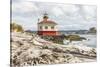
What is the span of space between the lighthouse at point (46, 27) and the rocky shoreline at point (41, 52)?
0.09 meters

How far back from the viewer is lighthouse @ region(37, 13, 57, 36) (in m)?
2.35

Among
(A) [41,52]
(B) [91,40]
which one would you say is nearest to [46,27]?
(A) [41,52]

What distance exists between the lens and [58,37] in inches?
95.4

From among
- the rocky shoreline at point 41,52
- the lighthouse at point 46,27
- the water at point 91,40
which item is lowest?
the rocky shoreline at point 41,52

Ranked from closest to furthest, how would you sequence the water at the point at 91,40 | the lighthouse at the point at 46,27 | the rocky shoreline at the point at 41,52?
the rocky shoreline at the point at 41,52 < the lighthouse at the point at 46,27 < the water at the point at 91,40

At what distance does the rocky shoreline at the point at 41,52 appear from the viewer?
2242mm

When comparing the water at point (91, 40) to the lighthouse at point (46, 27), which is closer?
the lighthouse at point (46, 27)

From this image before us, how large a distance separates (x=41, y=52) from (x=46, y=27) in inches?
11.7

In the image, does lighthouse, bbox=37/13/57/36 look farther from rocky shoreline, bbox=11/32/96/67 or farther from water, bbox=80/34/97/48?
water, bbox=80/34/97/48

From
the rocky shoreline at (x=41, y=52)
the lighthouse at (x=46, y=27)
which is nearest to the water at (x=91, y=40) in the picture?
the rocky shoreline at (x=41, y=52)

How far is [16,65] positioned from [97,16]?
1185mm

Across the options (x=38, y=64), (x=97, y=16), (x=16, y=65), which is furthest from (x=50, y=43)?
(x=97, y=16)

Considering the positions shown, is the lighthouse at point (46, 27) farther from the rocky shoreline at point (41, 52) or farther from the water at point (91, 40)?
the water at point (91, 40)
